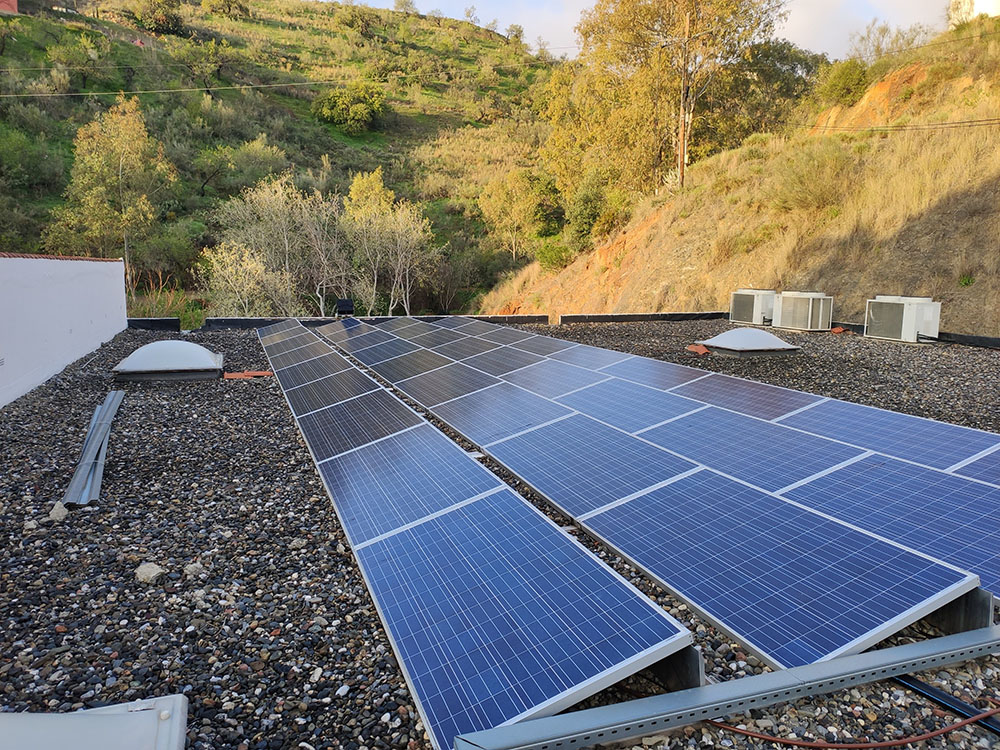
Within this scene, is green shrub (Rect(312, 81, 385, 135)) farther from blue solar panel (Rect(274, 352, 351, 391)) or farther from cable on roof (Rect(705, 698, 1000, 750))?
cable on roof (Rect(705, 698, 1000, 750))

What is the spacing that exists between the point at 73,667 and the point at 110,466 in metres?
3.63

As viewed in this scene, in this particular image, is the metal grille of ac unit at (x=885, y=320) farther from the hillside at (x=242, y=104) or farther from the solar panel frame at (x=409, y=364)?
the hillside at (x=242, y=104)

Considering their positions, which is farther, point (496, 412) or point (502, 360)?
point (502, 360)

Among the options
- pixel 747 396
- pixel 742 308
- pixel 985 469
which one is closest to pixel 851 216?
pixel 742 308

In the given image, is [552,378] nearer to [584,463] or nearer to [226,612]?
[584,463]

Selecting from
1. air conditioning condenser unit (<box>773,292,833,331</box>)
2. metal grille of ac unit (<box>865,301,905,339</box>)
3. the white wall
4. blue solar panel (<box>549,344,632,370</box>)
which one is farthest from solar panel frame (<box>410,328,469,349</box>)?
metal grille of ac unit (<box>865,301,905,339</box>)

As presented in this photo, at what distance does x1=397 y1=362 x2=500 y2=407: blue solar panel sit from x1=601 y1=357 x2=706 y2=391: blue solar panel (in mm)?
1859

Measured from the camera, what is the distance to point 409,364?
1097 cm

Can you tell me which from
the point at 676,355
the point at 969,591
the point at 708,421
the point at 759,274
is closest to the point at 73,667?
the point at 969,591

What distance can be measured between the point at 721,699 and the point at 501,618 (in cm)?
115

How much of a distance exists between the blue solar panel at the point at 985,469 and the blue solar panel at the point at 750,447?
0.76 meters

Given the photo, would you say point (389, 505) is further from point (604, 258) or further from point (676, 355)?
point (604, 258)

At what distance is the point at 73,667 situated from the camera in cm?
318

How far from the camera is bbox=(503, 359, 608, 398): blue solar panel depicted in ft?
26.3
